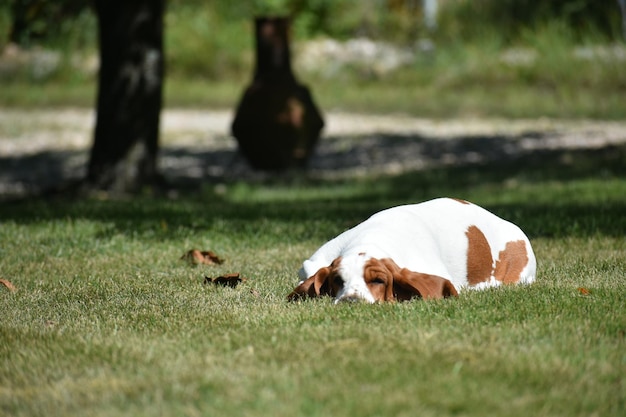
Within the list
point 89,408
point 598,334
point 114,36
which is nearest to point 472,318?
point 598,334

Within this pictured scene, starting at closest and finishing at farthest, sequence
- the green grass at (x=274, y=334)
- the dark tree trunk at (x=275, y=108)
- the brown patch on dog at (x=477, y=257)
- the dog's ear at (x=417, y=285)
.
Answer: the green grass at (x=274, y=334)
the dog's ear at (x=417, y=285)
the brown patch on dog at (x=477, y=257)
the dark tree trunk at (x=275, y=108)

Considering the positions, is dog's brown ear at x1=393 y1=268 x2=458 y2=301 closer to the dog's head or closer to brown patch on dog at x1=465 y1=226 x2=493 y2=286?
the dog's head

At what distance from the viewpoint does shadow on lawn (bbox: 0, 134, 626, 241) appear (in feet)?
26.4

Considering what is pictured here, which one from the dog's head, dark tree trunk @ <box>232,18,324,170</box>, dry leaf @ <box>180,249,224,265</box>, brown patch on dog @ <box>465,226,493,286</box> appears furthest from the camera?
dark tree trunk @ <box>232,18,324,170</box>

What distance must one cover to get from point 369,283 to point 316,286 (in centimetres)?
28

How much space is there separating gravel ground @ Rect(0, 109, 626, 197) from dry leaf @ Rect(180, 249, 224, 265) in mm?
5683

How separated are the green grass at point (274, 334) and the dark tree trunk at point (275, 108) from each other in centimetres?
479

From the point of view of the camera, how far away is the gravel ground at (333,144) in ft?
45.3

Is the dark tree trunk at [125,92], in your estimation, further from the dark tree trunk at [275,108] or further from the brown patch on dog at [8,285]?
the brown patch on dog at [8,285]

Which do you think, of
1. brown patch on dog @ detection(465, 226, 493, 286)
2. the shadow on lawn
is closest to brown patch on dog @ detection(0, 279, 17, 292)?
the shadow on lawn

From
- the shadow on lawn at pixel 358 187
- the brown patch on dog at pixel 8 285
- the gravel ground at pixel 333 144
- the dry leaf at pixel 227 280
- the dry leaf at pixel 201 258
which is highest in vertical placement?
the dry leaf at pixel 227 280

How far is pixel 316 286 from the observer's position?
4.95 m

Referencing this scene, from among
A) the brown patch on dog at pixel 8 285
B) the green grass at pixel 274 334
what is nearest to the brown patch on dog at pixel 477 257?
the green grass at pixel 274 334

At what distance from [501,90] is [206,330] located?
17.7m
